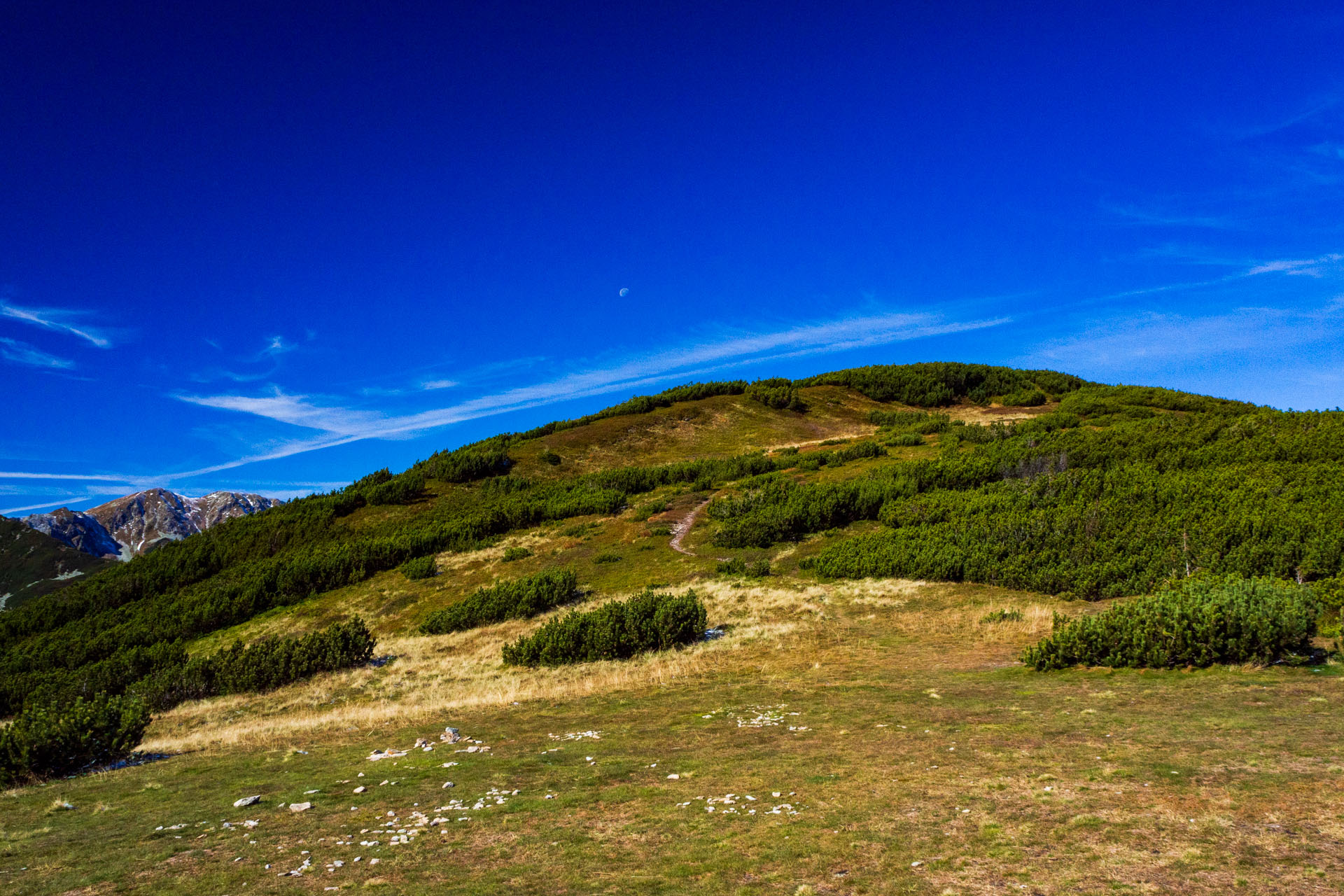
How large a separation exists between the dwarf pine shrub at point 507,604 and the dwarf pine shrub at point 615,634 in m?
6.00

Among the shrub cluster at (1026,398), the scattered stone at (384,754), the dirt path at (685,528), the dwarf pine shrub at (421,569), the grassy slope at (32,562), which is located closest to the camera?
the scattered stone at (384,754)

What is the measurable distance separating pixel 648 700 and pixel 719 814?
7516 mm

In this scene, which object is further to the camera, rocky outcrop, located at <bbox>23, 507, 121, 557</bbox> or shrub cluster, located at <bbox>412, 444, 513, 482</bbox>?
rocky outcrop, located at <bbox>23, 507, 121, 557</bbox>

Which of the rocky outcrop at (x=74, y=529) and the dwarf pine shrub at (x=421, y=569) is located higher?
the rocky outcrop at (x=74, y=529)

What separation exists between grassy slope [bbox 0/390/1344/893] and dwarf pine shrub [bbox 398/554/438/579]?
665 inches

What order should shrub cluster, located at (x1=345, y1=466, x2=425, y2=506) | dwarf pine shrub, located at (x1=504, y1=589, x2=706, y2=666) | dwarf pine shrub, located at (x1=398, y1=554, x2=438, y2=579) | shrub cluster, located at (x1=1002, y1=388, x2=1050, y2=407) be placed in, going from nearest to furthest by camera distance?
dwarf pine shrub, located at (x1=504, y1=589, x2=706, y2=666), dwarf pine shrub, located at (x1=398, y1=554, x2=438, y2=579), shrub cluster, located at (x1=345, y1=466, x2=425, y2=506), shrub cluster, located at (x1=1002, y1=388, x2=1050, y2=407)

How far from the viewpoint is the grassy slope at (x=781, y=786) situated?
5.98m

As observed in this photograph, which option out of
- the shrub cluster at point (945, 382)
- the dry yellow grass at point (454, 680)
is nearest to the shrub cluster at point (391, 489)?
the dry yellow grass at point (454, 680)

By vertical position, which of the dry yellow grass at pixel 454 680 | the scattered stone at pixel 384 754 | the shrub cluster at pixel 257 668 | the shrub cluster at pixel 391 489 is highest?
the shrub cluster at pixel 391 489

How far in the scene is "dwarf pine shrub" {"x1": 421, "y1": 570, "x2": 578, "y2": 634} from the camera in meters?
27.4

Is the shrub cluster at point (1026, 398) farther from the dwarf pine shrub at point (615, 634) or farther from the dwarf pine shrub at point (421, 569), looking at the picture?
the dwarf pine shrub at point (615, 634)

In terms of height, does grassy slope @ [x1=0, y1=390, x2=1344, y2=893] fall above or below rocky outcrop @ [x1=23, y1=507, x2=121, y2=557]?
below

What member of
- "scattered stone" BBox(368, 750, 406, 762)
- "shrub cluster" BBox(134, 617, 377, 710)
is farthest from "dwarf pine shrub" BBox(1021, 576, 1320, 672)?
"shrub cluster" BBox(134, 617, 377, 710)

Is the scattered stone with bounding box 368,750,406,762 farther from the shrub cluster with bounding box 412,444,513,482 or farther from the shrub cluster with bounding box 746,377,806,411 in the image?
the shrub cluster with bounding box 746,377,806,411
